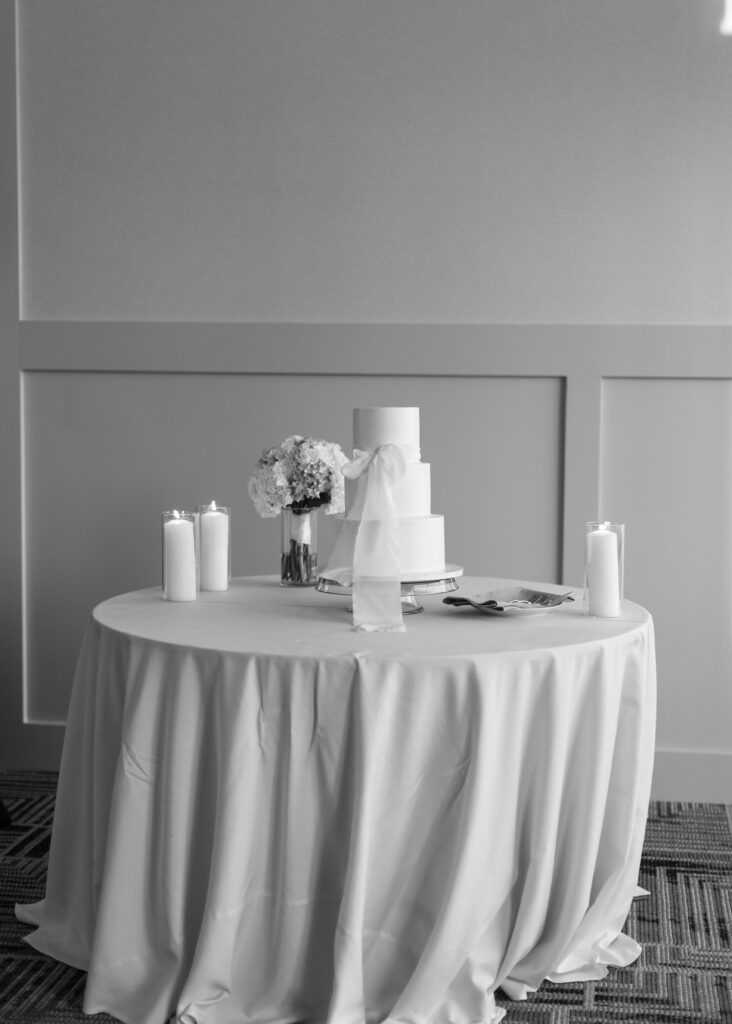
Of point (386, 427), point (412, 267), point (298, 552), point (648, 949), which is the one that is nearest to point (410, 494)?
point (386, 427)

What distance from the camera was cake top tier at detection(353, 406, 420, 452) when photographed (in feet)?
7.77

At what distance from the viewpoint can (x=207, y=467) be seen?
3588 millimetres

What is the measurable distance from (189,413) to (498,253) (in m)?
1.12

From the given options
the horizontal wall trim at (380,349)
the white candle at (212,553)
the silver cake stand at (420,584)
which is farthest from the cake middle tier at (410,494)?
the horizontal wall trim at (380,349)

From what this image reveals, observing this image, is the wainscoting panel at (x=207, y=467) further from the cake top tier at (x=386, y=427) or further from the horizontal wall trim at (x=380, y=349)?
the cake top tier at (x=386, y=427)

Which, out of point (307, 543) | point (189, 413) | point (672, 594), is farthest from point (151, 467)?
point (672, 594)

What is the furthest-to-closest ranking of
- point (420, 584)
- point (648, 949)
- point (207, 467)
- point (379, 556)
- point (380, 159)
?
point (207, 467) < point (380, 159) < point (648, 949) < point (420, 584) < point (379, 556)

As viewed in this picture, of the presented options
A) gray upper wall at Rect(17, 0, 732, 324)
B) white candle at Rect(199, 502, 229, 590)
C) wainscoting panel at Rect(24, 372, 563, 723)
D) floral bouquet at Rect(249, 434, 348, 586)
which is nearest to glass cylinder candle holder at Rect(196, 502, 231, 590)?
white candle at Rect(199, 502, 229, 590)

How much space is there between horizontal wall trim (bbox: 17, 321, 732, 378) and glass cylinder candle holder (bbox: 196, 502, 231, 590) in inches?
35.3

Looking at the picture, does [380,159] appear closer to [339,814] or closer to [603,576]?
[603,576]

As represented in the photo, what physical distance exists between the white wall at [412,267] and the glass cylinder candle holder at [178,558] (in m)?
1.00

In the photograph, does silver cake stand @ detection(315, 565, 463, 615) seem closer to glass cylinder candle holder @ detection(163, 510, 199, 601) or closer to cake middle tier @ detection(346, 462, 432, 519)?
cake middle tier @ detection(346, 462, 432, 519)

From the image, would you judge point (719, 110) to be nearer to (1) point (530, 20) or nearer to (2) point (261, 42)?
(1) point (530, 20)

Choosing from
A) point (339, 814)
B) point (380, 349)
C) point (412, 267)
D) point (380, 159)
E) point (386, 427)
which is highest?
point (380, 159)
